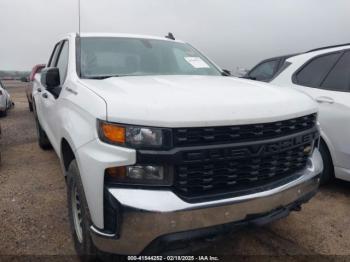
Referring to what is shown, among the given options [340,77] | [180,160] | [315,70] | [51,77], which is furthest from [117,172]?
[315,70]

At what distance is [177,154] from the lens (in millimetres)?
2004

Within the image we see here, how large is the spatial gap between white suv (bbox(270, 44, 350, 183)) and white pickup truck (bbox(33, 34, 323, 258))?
46.8 inches

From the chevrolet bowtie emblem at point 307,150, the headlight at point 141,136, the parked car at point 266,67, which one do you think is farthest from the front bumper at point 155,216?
the parked car at point 266,67

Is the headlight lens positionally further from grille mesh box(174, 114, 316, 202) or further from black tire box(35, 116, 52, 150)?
black tire box(35, 116, 52, 150)

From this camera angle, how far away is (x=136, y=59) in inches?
140

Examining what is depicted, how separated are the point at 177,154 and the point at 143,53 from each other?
76.9 inches

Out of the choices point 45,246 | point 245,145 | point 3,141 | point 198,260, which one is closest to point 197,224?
point 245,145

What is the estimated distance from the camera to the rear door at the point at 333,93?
12.0ft

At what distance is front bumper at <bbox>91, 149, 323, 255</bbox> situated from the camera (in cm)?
196

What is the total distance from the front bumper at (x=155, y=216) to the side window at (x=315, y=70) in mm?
2486

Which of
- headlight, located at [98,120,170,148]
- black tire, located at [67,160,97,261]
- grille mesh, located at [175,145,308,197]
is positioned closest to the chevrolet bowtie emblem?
grille mesh, located at [175,145,308,197]

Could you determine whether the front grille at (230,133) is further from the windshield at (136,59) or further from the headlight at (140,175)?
the windshield at (136,59)

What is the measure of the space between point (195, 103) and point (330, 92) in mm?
2363

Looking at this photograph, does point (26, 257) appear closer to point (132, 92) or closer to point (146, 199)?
point (146, 199)
